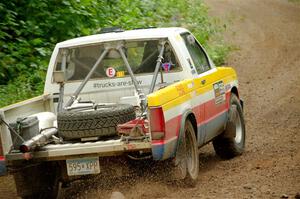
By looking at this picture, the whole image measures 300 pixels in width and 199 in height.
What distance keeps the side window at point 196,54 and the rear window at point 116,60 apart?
47 centimetres

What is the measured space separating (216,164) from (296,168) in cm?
154

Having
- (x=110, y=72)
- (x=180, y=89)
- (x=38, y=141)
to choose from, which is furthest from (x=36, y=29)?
(x=38, y=141)

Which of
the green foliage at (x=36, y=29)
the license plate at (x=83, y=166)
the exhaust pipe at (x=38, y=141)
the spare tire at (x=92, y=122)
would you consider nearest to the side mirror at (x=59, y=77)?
the exhaust pipe at (x=38, y=141)

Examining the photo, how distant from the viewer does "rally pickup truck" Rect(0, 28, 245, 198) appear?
7055 mm

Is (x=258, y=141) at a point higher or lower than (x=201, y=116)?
lower

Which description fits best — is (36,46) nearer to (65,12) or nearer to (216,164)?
(65,12)

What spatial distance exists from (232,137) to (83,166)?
2918 millimetres

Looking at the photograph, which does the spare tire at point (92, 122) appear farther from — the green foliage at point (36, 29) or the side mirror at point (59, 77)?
the green foliage at point (36, 29)

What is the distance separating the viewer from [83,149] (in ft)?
23.1

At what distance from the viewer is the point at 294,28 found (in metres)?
24.5

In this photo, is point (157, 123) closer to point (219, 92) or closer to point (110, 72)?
point (110, 72)

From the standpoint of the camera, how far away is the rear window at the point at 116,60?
8.34 m

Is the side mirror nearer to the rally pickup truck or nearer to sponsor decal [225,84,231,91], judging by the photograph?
the rally pickup truck

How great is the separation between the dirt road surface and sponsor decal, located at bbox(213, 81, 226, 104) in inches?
33.2
